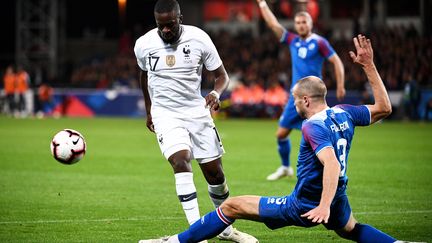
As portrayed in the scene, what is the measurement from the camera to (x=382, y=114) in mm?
7227

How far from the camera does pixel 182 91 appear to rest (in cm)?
866

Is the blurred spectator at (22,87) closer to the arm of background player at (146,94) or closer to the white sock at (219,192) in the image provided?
the arm of background player at (146,94)

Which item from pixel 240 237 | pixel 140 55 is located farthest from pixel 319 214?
pixel 140 55

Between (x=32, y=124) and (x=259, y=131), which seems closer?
(x=259, y=131)

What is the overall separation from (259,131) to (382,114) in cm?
2028

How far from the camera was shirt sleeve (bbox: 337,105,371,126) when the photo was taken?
7.11 metres

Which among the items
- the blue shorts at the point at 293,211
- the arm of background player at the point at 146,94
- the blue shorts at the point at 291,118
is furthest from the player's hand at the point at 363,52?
the blue shorts at the point at 291,118

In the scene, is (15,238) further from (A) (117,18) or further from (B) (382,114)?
(A) (117,18)

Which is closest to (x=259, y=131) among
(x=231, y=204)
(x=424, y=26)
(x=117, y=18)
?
(x=424, y=26)

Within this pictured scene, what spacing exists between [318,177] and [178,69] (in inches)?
96.6

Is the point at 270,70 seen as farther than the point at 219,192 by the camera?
Yes

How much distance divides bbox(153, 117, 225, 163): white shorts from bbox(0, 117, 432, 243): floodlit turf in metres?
1.05

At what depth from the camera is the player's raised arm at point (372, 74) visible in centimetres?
709

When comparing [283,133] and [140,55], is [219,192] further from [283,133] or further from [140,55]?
[283,133]
